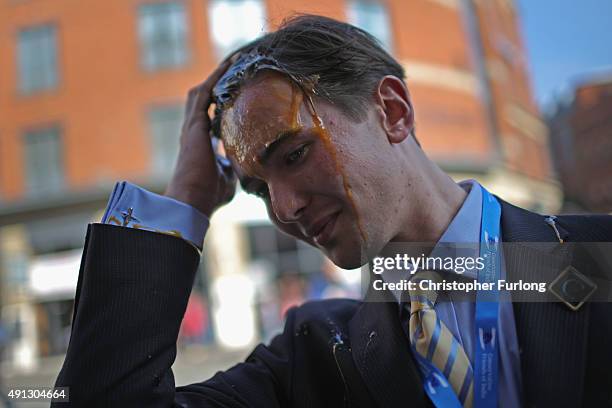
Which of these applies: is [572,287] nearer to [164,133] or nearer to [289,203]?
[289,203]

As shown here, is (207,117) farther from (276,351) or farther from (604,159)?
(604,159)

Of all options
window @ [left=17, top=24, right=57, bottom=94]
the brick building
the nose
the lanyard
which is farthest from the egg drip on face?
window @ [left=17, top=24, right=57, bottom=94]

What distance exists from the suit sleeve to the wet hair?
1.51 ft

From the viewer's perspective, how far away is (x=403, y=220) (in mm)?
1430

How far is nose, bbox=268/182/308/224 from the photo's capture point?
1372 millimetres

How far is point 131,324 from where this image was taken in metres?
1.31

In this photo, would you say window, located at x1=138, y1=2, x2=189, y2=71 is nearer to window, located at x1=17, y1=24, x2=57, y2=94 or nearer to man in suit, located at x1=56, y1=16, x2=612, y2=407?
window, located at x1=17, y1=24, x2=57, y2=94

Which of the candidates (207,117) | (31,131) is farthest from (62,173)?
(207,117)

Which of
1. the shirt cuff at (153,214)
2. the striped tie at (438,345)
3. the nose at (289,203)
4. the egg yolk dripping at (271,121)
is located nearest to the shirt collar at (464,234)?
the striped tie at (438,345)

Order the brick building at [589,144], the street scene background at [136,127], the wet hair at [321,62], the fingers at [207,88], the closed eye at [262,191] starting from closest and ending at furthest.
→ the wet hair at [321,62] < the closed eye at [262,191] < the fingers at [207,88] < the brick building at [589,144] < the street scene background at [136,127]

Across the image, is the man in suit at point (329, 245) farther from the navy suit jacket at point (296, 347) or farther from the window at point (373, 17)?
the window at point (373, 17)

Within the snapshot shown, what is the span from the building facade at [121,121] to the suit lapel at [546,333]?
12560mm

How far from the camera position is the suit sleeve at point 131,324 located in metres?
1.25

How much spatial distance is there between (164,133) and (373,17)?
6799 millimetres
